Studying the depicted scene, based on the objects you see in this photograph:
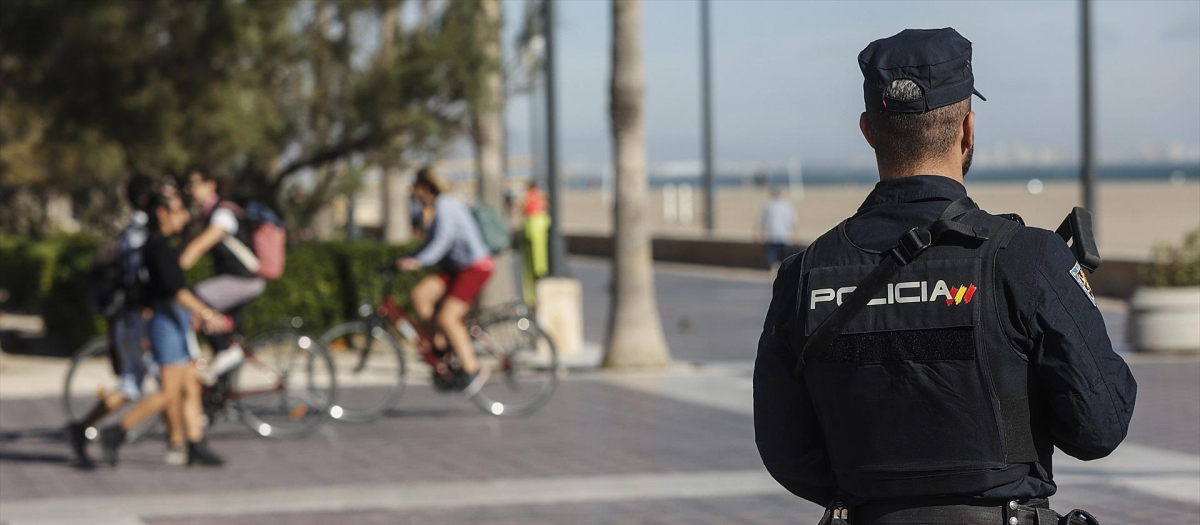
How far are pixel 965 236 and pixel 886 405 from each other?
31 cm

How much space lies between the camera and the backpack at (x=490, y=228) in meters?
10.8

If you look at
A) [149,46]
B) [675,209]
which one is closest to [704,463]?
[149,46]

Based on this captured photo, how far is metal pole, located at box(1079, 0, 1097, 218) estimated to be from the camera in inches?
762

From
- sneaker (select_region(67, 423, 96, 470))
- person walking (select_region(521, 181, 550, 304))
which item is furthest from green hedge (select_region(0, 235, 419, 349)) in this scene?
sneaker (select_region(67, 423, 96, 470))

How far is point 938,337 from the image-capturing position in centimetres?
252

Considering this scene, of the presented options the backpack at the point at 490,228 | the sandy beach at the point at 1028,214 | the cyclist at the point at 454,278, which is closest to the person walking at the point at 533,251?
the backpack at the point at 490,228

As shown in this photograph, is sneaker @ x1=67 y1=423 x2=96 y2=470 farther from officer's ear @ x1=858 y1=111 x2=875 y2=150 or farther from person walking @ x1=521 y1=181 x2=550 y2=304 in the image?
person walking @ x1=521 y1=181 x2=550 y2=304

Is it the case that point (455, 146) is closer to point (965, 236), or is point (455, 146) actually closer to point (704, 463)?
point (704, 463)

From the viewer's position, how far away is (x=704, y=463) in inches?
325

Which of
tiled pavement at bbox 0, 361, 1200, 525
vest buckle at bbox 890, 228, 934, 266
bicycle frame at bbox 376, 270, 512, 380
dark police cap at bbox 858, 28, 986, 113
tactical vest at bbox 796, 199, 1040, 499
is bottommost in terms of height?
tiled pavement at bbox 0, 361, 1200, 525

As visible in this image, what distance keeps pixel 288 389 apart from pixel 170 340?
1.38 meters

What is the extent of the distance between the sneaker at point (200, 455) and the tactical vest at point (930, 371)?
253 inches

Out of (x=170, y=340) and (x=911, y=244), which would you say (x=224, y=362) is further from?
(x=911, y=244)

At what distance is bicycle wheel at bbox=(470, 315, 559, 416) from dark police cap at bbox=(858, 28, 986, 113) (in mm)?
8040
